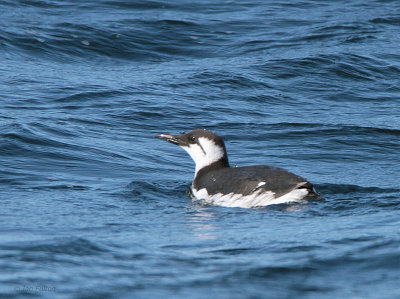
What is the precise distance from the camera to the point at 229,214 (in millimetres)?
7613

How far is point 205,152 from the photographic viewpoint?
9.20 m

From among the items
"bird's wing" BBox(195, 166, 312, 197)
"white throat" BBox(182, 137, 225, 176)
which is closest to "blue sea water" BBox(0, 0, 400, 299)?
"bird's wing" BBox(195, 166, 312, 197)

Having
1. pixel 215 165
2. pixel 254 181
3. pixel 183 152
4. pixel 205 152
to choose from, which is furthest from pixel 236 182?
pixel 183 152

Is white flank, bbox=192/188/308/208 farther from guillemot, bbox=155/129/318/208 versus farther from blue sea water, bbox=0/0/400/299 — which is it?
blue sea water, bbox=0/0/400/299

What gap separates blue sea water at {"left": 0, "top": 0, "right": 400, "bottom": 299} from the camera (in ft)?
18.4

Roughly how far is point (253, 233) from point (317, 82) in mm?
8711

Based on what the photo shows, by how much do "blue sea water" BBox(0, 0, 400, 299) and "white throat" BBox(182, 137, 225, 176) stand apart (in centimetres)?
36

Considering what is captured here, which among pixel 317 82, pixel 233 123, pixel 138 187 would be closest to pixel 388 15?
pixel 317 82

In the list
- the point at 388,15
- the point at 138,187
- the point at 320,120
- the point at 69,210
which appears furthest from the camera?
the point at 388,15

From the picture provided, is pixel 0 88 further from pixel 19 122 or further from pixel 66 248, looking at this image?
pixel 66 248

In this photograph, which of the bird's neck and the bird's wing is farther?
the bird's neck

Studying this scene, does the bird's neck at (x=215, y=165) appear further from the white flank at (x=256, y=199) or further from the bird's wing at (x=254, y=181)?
the white flank at (x=256, y=199)

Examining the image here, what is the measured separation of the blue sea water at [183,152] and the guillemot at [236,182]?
170mm

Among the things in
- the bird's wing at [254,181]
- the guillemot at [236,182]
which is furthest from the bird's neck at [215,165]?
the bird's wing at [254,181]
